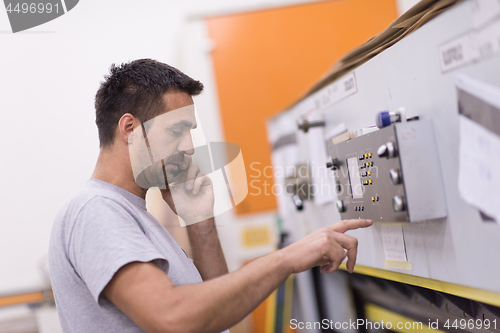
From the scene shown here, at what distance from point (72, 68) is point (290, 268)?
26.9 inches

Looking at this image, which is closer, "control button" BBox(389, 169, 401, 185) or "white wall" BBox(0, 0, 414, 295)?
"control button" BBox(389, 169, 401, 185)

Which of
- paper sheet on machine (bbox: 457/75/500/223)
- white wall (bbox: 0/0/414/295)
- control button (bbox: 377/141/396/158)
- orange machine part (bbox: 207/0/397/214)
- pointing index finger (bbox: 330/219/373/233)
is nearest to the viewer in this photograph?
paper sheet on machine (bbox: 457/75/500/223)

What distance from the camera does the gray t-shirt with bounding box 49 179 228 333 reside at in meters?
0.66

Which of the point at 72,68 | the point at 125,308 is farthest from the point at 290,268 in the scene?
the point at 72,68

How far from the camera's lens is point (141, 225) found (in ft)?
2.55

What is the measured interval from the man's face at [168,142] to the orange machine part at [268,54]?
132cm

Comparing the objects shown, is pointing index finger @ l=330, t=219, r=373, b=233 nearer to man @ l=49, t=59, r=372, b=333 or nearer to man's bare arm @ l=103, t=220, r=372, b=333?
man @ l=49, t=59, r=372, b=333

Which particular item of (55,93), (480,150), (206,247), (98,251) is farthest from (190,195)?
(480,150)

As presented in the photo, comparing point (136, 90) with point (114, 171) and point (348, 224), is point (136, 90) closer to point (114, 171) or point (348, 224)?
point (114, 171)

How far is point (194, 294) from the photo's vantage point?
64 cm

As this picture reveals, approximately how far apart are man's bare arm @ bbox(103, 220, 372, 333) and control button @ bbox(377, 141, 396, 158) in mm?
235

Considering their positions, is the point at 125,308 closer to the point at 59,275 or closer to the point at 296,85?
the point at 59,275

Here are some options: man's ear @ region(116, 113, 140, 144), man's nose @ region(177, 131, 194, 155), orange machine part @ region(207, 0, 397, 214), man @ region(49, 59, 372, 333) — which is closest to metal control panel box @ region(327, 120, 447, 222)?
man @ region(49, 59, 372, 333)

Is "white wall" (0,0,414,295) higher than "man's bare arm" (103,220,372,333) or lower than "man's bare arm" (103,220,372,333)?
higher
